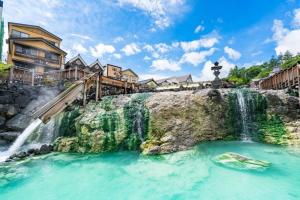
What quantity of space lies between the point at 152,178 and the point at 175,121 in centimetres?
446

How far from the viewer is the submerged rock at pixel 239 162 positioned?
775 centimetres

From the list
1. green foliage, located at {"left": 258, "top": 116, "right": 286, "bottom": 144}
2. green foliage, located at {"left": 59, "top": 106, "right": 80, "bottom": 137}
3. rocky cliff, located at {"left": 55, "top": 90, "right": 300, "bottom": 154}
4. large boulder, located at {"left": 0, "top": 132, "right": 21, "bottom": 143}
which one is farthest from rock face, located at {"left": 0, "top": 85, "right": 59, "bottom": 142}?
green foliage, located at {"left": 258, "top": 116, "right": 286, "bottom": 144}

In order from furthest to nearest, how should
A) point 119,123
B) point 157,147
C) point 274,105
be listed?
point 274,105, point 119,123, point 157,147

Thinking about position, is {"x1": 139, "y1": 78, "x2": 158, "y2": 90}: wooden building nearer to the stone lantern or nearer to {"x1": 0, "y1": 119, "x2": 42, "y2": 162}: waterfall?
the stone lantern

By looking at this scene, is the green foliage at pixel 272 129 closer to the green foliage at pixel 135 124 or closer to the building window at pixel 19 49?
the green foliage at pixel 135 124

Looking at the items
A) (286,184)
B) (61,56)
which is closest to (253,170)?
(286,184)

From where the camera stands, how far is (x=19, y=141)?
40.8 ft

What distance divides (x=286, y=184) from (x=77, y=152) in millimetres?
9091

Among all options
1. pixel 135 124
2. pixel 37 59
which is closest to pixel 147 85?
pixel 135 124

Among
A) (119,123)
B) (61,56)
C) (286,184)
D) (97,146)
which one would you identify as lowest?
(286,184)

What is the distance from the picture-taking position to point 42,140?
12.7 meters

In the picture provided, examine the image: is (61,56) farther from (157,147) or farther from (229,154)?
(229,154)

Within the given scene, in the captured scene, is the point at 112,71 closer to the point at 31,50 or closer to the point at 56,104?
the point at 31,50

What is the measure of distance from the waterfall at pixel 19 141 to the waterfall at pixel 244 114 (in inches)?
505
